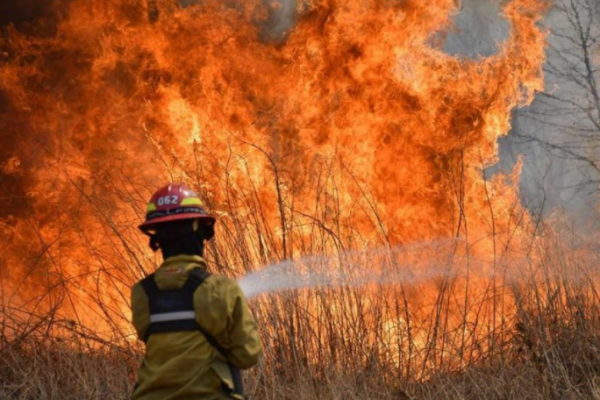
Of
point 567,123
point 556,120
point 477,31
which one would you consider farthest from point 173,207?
point 556,120

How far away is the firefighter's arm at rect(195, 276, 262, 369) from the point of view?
3.52 metres

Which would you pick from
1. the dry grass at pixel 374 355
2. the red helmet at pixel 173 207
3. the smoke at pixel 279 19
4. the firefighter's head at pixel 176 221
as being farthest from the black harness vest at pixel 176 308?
the smoke at pixel 279 19

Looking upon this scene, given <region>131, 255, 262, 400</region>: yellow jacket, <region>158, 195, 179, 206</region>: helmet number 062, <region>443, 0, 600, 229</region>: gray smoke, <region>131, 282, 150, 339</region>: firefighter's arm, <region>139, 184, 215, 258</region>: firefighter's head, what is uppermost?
<region>443, 0, 600, 229</region>: gray smoke

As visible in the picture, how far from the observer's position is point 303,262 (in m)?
6.87

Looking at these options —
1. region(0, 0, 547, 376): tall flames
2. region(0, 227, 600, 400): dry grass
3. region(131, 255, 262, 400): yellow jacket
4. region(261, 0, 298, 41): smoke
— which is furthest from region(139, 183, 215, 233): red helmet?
region(261, 0, 298, 41): smoke

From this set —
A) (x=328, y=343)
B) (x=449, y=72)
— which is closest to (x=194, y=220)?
(x=328, y=343)

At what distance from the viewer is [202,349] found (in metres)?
3.55

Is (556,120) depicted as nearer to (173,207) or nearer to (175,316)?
(173,207)

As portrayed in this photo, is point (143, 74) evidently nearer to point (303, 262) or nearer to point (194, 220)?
point (303, 262)

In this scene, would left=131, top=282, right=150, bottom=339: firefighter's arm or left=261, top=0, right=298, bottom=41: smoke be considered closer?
left=131, top=282, right=150, bottom=339: firefighter's arm

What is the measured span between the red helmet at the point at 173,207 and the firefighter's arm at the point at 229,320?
336mm

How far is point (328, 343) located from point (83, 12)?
17.1 ft

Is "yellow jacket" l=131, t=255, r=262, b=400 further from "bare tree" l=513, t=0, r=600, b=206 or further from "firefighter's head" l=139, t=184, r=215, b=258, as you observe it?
"bare tree" l=513, t=0, r=600, b=206

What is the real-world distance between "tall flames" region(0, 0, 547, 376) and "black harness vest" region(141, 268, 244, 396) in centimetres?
465
